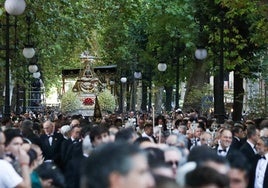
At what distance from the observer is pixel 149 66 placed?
202 feet

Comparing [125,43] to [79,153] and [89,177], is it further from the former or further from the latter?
[89,177]

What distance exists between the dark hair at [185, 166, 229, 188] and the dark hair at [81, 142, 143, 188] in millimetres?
474

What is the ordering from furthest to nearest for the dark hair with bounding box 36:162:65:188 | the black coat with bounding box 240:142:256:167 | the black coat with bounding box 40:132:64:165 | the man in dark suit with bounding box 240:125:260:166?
1. the black coat with bounding box 40:132:64:165
2. the man in dark suit with bounding box 240:125:260:166
3. the black coat with bounding box 240:142:256:167
4. the dark hair with bounding box 36:162:65:188

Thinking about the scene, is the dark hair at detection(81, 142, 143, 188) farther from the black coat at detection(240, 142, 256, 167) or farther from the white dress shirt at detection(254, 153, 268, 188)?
the black coat at detection(240, 142, 256, 167)

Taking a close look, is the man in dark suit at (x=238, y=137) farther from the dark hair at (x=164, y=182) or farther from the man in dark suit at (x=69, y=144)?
the dark hair at (x=164, y=182)

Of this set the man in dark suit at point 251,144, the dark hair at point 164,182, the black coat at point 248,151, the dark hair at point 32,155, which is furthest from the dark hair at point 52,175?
the man in dark suit at point 251,144

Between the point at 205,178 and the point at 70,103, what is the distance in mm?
40499

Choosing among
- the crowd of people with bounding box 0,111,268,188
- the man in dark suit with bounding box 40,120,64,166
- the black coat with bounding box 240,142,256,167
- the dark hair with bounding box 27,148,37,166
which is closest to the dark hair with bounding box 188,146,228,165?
the crowd of people with bounding box 0,111,268,188

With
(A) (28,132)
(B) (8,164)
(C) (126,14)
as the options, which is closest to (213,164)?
(B) (8,164)

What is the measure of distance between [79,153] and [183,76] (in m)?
40.7

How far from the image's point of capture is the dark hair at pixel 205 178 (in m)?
5.51

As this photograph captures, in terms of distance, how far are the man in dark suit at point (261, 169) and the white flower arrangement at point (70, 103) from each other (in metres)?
32.8

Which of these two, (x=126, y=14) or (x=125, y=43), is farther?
(x=125, y=43)

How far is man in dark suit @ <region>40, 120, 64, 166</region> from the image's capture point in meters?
16.5
